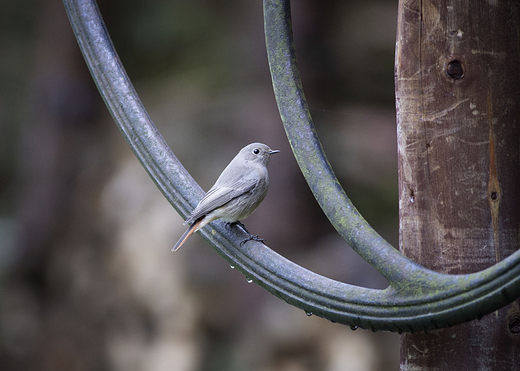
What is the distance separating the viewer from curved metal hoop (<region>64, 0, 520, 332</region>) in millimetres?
1240

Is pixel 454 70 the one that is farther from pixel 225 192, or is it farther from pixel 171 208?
pixel 171 208

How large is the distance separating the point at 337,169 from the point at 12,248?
3697 mm

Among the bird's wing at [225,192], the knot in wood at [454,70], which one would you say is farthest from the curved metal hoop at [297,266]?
the knot in wood at [454,70]

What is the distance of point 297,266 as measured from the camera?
157 centimetres

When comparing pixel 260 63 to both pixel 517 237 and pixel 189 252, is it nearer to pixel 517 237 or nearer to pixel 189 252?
pixel 189 252

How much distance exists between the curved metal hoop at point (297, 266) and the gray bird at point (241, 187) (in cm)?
58

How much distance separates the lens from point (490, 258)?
164 centimetres

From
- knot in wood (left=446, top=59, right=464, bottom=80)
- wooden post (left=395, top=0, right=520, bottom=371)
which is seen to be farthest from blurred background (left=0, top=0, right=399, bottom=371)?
knot in wood (left=446, top=59, right=464, bottom=80)

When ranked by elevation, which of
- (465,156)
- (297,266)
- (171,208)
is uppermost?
(465,156)

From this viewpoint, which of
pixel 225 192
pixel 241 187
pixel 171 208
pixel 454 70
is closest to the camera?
pixel 454 70

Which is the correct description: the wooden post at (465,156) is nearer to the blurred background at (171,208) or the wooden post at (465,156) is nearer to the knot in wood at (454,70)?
the knot in wood at (454,70)

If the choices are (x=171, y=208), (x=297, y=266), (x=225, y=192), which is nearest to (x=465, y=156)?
(x=297, y=266)

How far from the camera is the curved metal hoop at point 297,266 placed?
124 centimetres

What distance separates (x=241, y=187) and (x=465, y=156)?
1448 millimetres
